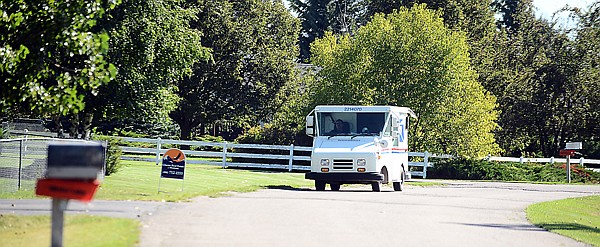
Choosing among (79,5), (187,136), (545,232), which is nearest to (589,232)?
(545,232)

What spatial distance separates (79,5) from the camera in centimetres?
1770

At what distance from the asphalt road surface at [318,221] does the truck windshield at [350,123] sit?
4.48 m

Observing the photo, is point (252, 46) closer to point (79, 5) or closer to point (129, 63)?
point (129, 63)

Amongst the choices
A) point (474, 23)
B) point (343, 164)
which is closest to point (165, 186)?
point (343, 164)

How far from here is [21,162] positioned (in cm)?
2259

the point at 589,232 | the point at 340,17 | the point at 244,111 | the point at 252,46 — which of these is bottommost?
the point at 589,232

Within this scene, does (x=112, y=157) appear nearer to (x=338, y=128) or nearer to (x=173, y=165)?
(x=338, y=128)

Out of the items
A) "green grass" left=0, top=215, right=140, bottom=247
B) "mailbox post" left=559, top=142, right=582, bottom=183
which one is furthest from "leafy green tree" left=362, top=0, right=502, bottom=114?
"green grass" left=0, top=215, right=140, bottom=247

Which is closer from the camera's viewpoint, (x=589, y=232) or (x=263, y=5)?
(x=589, y=232)

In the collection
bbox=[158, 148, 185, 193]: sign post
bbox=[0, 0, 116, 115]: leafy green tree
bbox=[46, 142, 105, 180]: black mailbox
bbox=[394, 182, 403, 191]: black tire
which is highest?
bbox=[0, 0, 116, 115]: leafy green tree

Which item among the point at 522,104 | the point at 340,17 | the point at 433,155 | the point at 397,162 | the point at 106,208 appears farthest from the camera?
the point at 340,17

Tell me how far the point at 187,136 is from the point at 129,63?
29162 millimetres

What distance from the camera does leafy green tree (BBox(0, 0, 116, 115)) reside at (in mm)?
17469

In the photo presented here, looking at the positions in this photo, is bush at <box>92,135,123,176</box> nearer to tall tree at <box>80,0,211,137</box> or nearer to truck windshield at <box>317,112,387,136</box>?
tall tree at <box>80,0,211,137</box>
